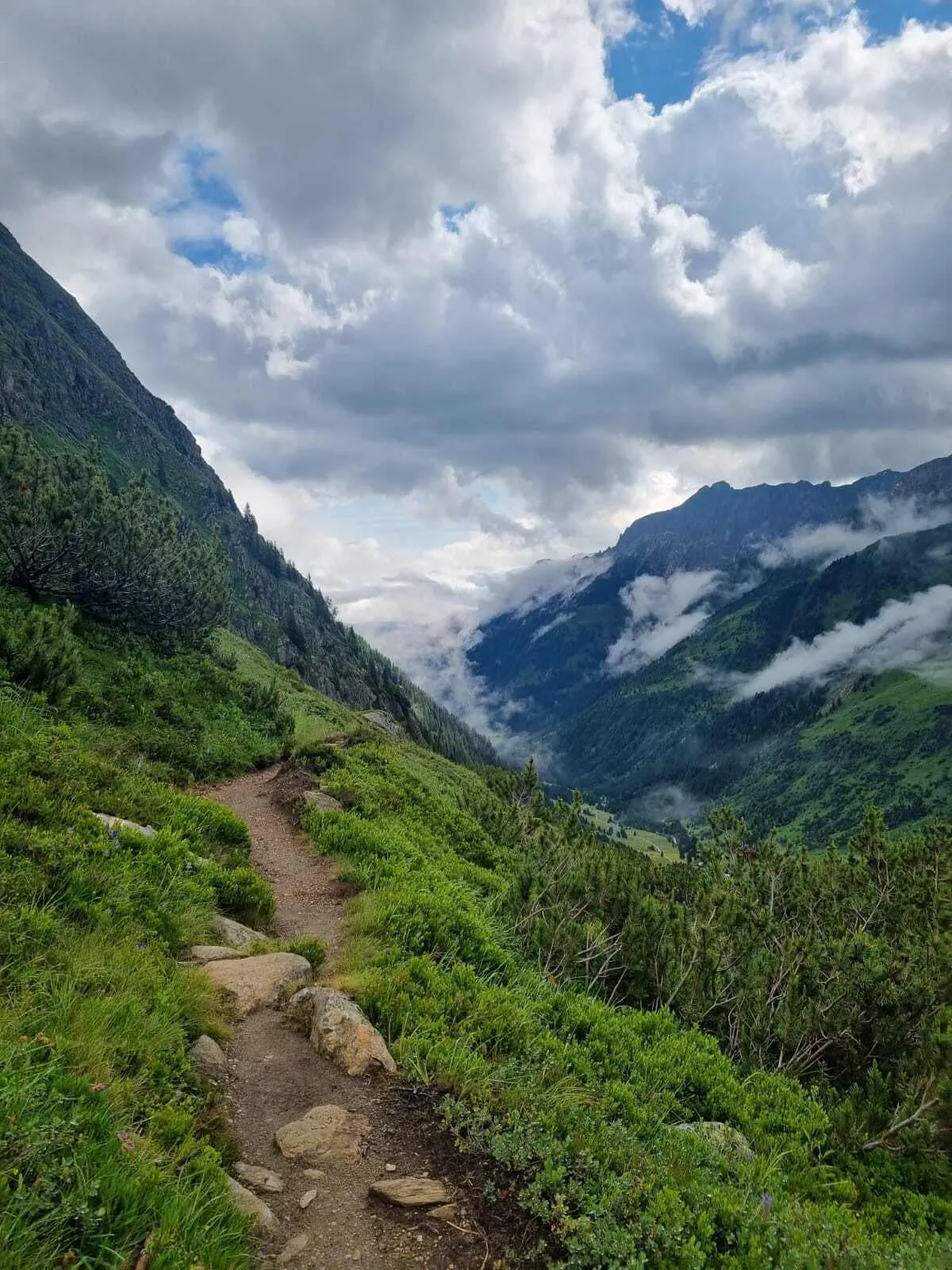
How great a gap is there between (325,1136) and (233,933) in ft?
15.7

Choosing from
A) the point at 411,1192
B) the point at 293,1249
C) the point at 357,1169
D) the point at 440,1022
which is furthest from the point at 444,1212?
the point at 440,1022

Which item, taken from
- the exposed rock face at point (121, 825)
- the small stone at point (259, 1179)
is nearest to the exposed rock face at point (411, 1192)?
the small stone at point (259, 1179)

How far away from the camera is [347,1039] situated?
305 inches

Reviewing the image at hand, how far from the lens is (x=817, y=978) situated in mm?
13766

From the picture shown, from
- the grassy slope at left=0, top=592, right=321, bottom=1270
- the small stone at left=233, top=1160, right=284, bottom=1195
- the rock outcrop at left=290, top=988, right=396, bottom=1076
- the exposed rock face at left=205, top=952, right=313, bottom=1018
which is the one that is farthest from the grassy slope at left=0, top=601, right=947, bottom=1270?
the exposed rock face at left=205, top=952, right=313, bottom=1018

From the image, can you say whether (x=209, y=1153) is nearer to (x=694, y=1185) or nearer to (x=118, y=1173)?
(x=118, y=1173)

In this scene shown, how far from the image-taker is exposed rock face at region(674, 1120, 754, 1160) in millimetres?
8086

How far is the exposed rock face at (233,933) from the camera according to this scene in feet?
33.6

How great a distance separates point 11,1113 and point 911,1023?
15.1 meters

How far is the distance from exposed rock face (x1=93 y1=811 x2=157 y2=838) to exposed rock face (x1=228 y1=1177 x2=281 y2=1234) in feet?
21.7

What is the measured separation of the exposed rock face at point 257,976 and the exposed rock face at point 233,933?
0.81 metres

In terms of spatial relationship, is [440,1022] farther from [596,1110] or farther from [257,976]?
[257,976]

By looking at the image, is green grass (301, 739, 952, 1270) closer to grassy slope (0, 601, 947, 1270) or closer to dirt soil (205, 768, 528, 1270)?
grassy slope (0, 601, 947, 1270)

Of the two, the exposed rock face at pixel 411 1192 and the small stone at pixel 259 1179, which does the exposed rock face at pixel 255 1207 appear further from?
the exposed rock face at pixel 411 1192
